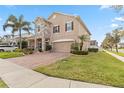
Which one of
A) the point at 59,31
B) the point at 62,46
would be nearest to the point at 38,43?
the point at 59,31

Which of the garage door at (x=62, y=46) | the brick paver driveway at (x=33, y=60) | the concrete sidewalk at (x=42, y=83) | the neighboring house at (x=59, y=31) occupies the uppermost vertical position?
the neighboring house at (x=59, y=31)

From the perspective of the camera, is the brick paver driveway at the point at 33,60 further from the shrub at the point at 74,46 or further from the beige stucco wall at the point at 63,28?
the beige stucco wall at the point at 63,28

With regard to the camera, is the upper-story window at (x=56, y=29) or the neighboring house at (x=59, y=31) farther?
the upper-story window at (x=56, y=29)

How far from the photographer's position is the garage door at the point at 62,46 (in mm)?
13289

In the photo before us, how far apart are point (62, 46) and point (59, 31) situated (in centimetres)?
131

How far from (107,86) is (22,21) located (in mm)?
11423

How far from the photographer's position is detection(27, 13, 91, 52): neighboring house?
13.0 metres

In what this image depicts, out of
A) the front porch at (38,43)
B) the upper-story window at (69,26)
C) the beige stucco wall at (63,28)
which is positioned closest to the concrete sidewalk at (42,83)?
the beige stucco wall at (63,28)

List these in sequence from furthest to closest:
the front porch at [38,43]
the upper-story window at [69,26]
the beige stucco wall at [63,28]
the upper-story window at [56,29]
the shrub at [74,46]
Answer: the front porch at [38,43] < the upper-story window at [56,29] < the upper-story window at [69,26] < the beige stucco wall at [63,28] < the shrub at [74,46]

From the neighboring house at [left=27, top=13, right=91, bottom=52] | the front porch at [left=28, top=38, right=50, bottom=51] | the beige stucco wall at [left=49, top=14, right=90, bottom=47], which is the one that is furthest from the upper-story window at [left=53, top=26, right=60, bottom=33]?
the front porch at [left=28, top=38, right=50, bottom=51]

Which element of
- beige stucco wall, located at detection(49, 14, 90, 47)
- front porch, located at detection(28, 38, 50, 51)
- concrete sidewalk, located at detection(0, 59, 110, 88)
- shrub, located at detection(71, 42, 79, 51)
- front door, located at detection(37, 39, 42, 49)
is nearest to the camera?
concrete sidewalk, located at detection(0, 59, 110, 88)

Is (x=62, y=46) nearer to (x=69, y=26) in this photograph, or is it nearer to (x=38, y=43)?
(x=69, y=26)

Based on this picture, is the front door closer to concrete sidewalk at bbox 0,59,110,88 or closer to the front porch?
the front porch

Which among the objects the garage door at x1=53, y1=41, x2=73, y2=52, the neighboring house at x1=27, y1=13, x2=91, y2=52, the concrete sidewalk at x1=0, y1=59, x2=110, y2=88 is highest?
the neighboring house at x1=27, y1=13, x2=91, y2=52
